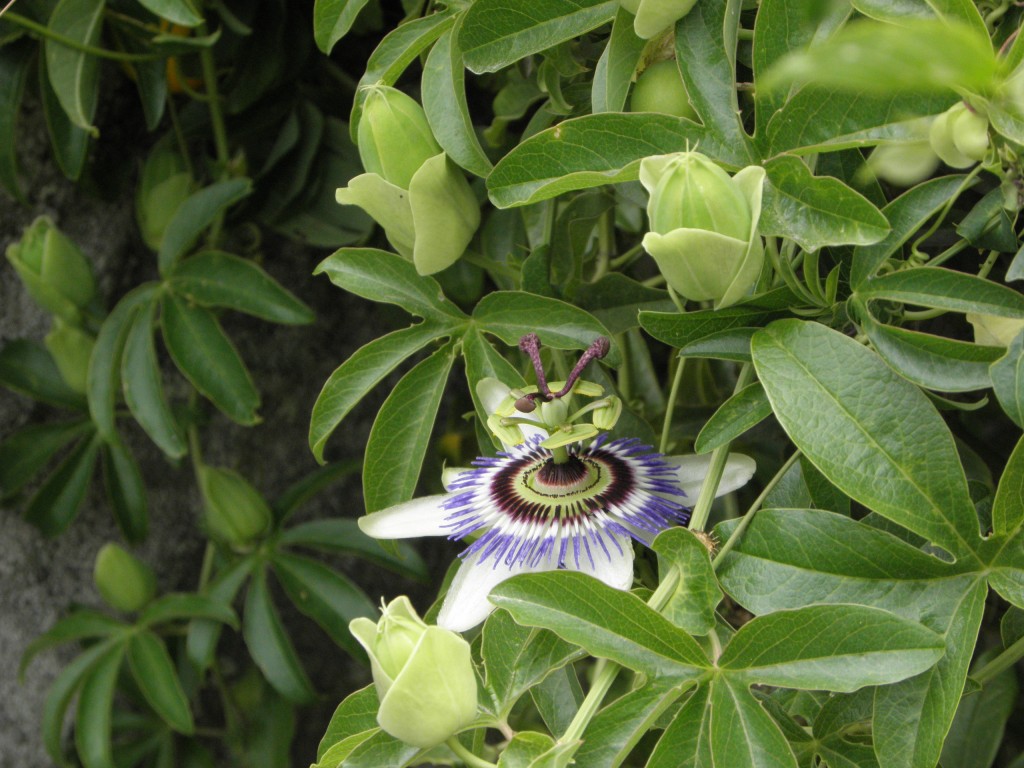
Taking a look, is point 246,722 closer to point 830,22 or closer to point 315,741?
point 315,741

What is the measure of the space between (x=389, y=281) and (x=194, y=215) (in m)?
0.49

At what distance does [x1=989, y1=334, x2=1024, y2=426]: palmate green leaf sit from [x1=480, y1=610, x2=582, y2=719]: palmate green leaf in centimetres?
29

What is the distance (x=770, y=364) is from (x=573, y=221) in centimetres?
40

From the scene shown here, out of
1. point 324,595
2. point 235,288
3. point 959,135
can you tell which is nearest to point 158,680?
point 324,595

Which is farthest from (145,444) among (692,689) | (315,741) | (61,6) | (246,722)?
(692,689)

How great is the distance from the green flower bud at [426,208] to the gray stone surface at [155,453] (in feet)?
2.15

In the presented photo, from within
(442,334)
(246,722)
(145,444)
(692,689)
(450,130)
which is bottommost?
(246,722)

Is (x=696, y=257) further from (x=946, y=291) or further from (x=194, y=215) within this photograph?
(x=194, y=215)

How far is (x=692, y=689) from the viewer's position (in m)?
0.63

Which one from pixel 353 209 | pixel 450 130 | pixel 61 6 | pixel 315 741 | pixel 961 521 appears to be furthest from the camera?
pixel 315 741

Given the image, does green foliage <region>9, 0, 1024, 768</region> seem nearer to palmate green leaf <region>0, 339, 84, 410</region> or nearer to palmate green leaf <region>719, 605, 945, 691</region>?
palmate green leaf <region>719, 605, 945, 691</region>

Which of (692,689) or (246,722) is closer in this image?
(692,689)

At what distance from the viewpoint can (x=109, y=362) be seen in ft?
4.11

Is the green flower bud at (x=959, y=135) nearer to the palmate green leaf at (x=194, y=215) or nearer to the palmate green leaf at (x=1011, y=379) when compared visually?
the palmate green leaf at (x=1011, y=379)
